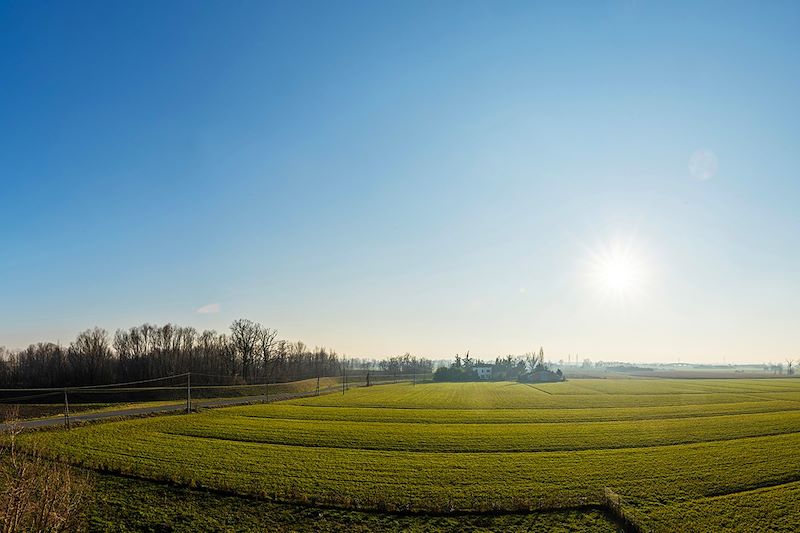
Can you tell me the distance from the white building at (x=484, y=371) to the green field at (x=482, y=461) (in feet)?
428

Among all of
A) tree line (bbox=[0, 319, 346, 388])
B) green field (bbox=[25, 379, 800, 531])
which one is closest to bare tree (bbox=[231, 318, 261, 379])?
tree line (bbox=[0, 319, 346, 388])

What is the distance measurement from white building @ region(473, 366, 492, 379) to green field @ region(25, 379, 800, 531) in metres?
130

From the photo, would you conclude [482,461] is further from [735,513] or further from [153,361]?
[153,361]

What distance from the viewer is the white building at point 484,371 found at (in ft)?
577

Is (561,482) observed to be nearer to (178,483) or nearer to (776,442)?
(178,483)

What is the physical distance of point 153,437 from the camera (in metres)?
35.0

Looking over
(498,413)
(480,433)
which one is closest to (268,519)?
(480,433)

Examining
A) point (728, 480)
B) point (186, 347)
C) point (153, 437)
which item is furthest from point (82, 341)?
point (728, 480)

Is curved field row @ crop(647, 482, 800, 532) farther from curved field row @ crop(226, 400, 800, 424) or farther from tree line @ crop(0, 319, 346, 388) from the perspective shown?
tree line @ crop(0, 319, 346, 388)

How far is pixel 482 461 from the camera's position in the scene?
27453 mm

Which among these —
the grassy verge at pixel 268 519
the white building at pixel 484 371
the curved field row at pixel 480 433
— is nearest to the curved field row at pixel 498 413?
the curved field row at pixel 480 433

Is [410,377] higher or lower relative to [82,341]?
lower

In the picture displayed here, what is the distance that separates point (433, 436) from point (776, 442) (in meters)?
27.2

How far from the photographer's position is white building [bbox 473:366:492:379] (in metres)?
176
